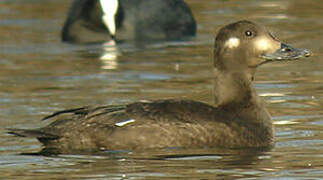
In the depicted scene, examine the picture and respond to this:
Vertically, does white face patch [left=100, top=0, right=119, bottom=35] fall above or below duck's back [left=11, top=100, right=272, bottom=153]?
above

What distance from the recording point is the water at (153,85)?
8688 millimetres

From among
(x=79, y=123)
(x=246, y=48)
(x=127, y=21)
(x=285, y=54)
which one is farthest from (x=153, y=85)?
(x=127, y=21)

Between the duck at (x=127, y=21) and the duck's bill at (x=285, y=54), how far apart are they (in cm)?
715

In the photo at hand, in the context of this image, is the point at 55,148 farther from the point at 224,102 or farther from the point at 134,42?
the point at 134,42

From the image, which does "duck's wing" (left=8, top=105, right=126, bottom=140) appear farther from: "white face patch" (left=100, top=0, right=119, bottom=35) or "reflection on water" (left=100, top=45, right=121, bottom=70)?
"white face patch" (left=100, top=0, right=119, bottom=35)

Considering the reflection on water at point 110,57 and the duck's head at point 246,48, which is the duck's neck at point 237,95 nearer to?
the duck's head at point 246,48

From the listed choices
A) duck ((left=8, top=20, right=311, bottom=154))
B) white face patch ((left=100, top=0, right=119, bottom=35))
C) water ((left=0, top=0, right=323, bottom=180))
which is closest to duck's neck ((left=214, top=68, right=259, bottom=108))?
duck ((left=8, top=20, right=311, bottom=154))

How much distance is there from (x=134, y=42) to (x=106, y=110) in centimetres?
759

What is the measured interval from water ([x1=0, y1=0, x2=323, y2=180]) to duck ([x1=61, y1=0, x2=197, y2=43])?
1.12ft

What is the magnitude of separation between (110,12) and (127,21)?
0.95 ft

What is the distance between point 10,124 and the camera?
1076 centimetres

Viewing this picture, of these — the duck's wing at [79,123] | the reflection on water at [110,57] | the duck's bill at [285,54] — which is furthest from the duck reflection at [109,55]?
the duck's wing at [79,123]

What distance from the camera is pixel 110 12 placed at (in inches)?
690

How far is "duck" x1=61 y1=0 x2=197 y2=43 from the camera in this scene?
17.2 m
